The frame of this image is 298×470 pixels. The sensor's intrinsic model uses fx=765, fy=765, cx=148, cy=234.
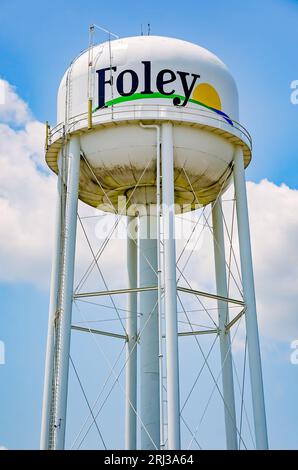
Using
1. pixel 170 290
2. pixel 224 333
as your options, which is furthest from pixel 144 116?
pixel 224 333

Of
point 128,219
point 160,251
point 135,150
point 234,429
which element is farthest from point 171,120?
point 234,429

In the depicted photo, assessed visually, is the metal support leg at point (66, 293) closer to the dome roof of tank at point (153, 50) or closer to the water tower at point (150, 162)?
the water tower at point (150, 162)

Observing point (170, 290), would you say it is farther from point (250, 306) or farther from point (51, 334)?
point (51, 334)

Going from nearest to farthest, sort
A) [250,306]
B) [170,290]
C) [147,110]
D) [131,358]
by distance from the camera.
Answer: [170,290] → [147,110] → [250,306] → [131,358]

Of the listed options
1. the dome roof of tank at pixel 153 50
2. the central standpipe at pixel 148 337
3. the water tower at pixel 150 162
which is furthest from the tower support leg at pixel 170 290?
the central standpipe at pixel 148 337

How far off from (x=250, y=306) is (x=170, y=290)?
2132 millimetres

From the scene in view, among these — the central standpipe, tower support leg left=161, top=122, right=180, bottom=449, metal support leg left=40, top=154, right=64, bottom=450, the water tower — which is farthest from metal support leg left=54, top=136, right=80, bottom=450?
the central standpipe

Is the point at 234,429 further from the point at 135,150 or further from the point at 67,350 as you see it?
the point at 135,150

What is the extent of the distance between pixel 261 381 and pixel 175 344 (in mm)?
2204

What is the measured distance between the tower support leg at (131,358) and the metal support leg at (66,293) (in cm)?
309

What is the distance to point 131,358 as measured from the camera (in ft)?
60.0

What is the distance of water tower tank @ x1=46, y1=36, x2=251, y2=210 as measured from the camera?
617 inches

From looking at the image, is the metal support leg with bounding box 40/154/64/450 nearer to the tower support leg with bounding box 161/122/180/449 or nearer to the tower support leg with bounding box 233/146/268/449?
the tower support leg with bounding box 161/122/180/449

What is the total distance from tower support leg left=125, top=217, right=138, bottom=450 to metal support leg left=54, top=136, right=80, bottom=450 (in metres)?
3.09
